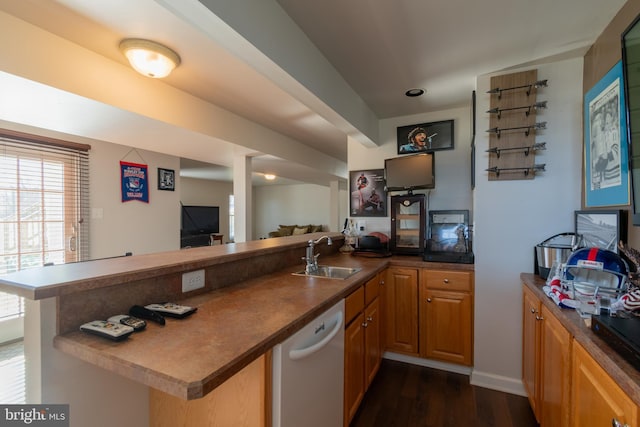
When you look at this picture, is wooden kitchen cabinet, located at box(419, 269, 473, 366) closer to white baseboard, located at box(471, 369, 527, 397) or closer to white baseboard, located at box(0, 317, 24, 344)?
white baseboard, located at box(471, 369, 527, 397)

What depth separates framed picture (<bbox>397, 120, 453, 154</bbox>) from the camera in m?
2.70

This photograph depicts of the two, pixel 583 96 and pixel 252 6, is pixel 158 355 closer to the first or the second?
pixel 252 6

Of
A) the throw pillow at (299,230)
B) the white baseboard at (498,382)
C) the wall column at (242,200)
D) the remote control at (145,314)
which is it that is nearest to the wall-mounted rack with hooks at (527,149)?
the white baseboard at (498,382)

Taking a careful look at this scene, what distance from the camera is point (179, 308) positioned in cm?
108

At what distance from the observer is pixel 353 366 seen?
5.34 feet

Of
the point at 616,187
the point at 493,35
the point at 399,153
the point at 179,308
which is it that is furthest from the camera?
the point at 399,153

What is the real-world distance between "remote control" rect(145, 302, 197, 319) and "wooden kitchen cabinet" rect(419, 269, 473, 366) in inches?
70.4

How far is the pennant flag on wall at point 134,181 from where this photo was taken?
3.84 metres

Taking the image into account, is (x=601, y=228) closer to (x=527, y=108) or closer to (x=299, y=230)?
(x=527, y=108)

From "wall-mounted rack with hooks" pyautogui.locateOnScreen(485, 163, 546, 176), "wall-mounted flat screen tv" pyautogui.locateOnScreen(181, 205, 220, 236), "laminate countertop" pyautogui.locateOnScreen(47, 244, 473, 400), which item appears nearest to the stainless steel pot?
"wall-mounted rack with hooks" pyautogui.locateOnScreen(485, 163, 546, 176)

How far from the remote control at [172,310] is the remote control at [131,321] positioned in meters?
0.09

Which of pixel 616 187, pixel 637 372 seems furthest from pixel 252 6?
pixel 616 187

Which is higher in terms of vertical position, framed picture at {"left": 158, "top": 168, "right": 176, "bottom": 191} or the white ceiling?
the white ceiling

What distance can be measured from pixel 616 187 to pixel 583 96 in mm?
768
